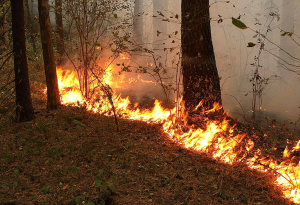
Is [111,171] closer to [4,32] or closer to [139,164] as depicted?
[139,164]

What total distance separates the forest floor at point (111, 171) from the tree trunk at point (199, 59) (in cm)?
130

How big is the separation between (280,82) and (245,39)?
11.0 ft

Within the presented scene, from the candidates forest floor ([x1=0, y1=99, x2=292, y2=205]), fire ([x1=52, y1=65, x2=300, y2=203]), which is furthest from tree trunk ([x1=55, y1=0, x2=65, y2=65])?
forest floor ([x1=0, y1=99, x2=292, y2=205])

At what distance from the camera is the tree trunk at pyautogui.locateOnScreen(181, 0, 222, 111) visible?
5.34 metres

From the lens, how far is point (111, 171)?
3.58 m

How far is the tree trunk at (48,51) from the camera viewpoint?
5.75 m

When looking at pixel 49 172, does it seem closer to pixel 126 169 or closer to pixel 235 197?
pixel 126 169

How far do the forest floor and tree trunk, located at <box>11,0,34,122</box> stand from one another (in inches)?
13.2

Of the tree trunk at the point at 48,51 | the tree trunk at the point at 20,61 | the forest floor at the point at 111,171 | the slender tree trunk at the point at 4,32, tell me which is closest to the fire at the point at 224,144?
the forest floor at the point at 111,171

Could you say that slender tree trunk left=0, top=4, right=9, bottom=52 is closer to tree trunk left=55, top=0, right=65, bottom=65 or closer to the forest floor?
tree trunk left=55, top=0, right=65, bottom=65

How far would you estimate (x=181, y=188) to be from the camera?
3.31 meters

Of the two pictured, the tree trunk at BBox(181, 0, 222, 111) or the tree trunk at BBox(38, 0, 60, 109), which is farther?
the tree trunk at BBox(38, 0, 60, 109)

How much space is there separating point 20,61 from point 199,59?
3.62 meters

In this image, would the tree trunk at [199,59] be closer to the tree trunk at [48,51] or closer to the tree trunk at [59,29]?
the tree trunk at [48,51]
